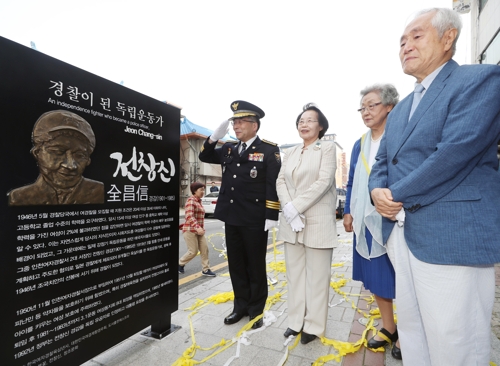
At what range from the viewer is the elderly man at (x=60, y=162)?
147 cm

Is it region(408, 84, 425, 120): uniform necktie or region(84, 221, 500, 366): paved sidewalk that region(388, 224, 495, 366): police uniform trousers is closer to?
region(408, 84, 425, 120): uniform necktie

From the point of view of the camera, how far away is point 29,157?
1.45 m

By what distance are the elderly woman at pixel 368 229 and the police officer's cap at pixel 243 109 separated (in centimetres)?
100

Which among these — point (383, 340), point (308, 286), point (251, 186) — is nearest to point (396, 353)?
point (383, 340)

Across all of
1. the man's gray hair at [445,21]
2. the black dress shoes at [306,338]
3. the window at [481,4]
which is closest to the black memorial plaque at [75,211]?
the black dress shoes at [306,338]

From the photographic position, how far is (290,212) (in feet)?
7.48

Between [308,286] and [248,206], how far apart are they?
881 mm

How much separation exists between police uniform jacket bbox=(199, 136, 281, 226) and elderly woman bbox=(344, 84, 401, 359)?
73 centimetres

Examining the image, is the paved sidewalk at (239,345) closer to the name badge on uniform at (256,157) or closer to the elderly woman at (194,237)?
the elderly woman at (194,237)

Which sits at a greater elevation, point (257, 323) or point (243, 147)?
point (243, 147)

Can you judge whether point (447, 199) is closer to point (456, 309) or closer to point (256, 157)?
point (456, 309)

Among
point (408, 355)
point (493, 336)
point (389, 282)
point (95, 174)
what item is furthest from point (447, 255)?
point (95, 174)

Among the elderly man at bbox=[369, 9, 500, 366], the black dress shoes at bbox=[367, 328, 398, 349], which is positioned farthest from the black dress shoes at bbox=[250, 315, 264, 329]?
the elderly man at bbox=[369, 9, 500, 366]

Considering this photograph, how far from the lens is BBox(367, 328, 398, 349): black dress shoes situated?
2170 mm
